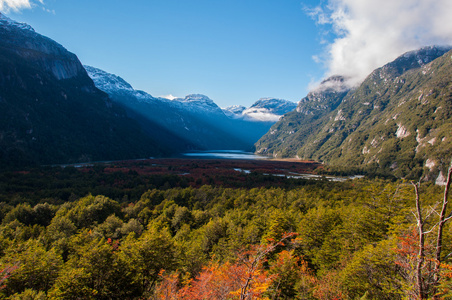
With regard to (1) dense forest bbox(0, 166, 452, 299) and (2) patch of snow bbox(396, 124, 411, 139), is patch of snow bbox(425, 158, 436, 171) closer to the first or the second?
(2) patch of snow bbox(396, 124, 411, 139)

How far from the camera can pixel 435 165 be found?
128 m

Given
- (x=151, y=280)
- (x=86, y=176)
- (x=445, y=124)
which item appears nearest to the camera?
(x=151, y=280)

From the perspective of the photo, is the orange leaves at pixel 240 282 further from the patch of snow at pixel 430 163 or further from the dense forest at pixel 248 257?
the patch of snow at pixel 430 163

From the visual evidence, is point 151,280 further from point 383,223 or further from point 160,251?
point 383,223

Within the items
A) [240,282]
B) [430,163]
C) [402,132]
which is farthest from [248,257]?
[402,132]

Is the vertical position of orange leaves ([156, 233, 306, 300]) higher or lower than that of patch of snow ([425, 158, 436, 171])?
lower

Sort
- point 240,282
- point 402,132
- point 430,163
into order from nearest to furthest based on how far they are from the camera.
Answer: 1. point 240,282
2. point 430,163
3. point 402,132

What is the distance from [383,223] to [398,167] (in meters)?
161

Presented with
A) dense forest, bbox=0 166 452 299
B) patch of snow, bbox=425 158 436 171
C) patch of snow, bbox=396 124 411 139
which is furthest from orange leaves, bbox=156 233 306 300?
patch of snow, bbox=396 124 411 139

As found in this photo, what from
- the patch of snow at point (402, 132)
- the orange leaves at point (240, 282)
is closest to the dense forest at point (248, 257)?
the orange leaves at point (240, 282)

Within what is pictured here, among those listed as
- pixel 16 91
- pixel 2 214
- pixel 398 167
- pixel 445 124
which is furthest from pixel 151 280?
pixel 16 91

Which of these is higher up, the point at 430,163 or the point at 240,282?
the point at 430,163

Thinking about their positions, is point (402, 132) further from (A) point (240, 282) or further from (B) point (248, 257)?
(A) point (240, 282)

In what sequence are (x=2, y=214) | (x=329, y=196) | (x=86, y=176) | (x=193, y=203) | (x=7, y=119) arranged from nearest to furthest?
1. (x=2, y=214)
2. (x=329, y=196)
3. (x=193, y=203)
4. (x=86, y=176)
5. (x=7, y=119)
